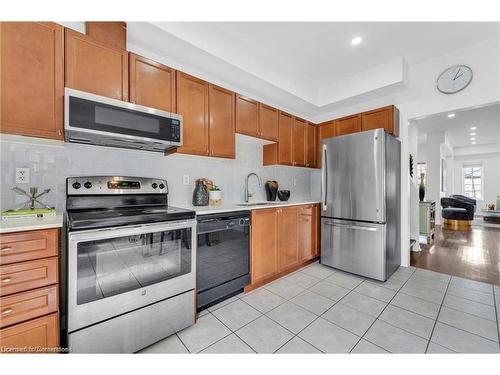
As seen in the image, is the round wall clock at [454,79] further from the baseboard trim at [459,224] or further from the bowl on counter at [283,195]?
the baseboard trim at [459,224]

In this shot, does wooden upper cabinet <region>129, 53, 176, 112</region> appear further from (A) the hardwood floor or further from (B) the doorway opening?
(A) the hardwood floor

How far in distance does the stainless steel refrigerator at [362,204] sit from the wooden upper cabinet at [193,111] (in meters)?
1.78

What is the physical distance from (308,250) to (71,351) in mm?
2670

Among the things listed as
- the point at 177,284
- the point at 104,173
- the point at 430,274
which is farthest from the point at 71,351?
the point at 430,274

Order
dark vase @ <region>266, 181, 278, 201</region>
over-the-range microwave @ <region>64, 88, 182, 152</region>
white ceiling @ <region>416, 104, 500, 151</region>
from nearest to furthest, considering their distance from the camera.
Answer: over-the-range microwave @ <region>64, 88, 182, 152</region> → dark vase @ <region>266, 181, 278, 201</region> → white ceiling @ <region>416, 104, 500, 151</region>

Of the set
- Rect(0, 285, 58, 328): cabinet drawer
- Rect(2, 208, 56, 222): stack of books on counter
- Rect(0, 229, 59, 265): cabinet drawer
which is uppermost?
Rect(2, 208, 56, 222): stack of books on counter

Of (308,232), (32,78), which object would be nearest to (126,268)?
(32,78)

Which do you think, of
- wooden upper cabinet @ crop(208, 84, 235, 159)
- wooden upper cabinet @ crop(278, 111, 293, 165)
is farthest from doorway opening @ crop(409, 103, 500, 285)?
wooden upper cabinet @ crop(208, 84, 235, 159)

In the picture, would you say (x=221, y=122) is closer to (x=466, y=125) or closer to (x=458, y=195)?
(x=466, y=125)

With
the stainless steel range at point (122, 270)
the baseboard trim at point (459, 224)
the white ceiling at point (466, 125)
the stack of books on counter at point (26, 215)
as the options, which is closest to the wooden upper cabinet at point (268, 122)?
the stainless steel range at point (122, 270)

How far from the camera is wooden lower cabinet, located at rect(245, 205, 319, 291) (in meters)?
2.46

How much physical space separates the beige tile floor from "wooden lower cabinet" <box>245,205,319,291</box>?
20 cm

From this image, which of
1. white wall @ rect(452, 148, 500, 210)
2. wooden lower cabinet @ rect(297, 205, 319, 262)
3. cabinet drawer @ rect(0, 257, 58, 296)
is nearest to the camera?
cabinet drawer @ rect(0, 257, 58, 296)
